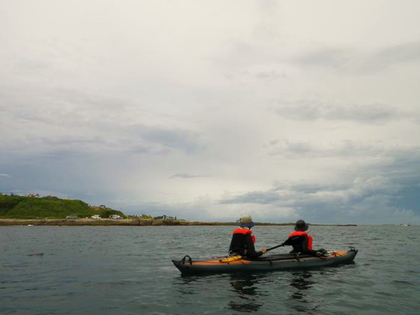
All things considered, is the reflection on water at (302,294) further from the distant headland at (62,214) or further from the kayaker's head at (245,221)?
the distant headland at (62,214)

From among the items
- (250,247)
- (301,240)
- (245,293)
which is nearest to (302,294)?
(245,293)

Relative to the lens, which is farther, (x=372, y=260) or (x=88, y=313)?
(x=372, y=260)

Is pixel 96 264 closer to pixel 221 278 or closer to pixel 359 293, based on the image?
pixel 221 278

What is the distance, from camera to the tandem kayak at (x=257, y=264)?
17.8m

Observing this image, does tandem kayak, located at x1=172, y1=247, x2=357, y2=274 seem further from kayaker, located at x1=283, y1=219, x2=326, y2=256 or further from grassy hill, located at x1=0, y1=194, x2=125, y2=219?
grassy hill, located at x1=0, y1=194, x2=125, y2=219

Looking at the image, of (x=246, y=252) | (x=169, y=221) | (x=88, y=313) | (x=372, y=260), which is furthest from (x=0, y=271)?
(x=169, y=221)

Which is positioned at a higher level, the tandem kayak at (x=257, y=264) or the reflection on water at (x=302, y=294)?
the tandem kayak at (x=257, y=264)

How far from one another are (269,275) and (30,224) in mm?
125851

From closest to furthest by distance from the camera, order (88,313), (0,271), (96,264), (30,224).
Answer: (88,313) → (0,271) → (96,264) → (30,224)

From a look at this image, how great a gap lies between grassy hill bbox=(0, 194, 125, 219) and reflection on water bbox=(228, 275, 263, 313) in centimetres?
14640

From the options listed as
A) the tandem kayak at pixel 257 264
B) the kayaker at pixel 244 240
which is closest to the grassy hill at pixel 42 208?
the tandem kayak at pixel 257 264

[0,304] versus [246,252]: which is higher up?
[246,252]

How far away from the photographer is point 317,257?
20594 millimetres

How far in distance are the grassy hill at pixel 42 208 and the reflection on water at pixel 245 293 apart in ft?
480
